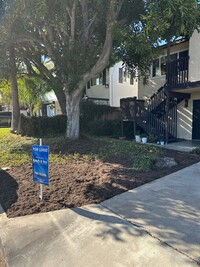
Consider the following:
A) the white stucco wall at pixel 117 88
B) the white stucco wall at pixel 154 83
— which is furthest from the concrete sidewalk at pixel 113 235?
the white stucco wall at pixel 117 88

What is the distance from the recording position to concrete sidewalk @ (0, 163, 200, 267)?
2.97 meters

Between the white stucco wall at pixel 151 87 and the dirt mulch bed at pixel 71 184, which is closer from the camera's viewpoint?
the dirt mulch bed at pixel 71 184

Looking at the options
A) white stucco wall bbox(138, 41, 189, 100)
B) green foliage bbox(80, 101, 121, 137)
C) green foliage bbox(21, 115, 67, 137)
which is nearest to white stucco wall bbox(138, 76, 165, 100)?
white stucco wall bbox(138, 41, 189, 100)

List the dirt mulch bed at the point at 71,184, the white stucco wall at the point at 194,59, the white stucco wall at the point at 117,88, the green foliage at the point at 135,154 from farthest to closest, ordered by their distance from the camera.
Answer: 1. the white stucco wall at the point at 117,88
2. the white stucco wall at the point at 194,59
3. the green foliage at the point at 135,154
4. the dirt mulch bed at the point at 71,184

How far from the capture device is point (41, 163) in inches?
181

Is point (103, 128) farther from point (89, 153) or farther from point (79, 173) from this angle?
point (79, 173)

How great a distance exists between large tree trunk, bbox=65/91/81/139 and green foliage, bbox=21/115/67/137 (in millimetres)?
4308

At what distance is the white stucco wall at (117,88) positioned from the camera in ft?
65.9

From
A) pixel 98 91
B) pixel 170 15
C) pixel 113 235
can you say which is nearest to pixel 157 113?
pixel 170 15

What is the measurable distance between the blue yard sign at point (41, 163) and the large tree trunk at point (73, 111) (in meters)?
6.29

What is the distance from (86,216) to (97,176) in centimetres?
218

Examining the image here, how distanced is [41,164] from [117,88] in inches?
687

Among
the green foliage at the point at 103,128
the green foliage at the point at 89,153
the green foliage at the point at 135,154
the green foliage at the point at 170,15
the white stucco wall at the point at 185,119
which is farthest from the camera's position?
the green foliage at the point at 103,128

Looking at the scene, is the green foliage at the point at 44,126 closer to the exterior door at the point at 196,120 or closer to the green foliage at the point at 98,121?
the green foliage at the point at 98,121
